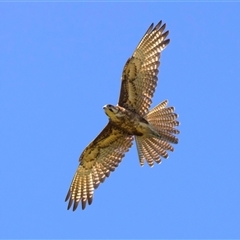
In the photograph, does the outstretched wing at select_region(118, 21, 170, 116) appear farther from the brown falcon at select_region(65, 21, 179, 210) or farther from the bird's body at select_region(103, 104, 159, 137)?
the bird's body at select_region(103, 104, 159, 137)

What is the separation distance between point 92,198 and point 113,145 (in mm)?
1114

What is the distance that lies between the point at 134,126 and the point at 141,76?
956 mm

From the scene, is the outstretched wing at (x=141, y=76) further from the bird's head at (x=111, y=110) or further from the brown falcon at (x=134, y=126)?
the bird's head at (x=111, y=110)

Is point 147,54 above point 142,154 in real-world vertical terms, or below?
above

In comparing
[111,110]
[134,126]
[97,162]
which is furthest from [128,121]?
[97,162]

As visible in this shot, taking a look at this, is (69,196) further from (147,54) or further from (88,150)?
(147,54)

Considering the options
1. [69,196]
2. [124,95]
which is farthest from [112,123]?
[69,196]

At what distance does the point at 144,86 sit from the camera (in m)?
18.6

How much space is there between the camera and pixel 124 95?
18.6 m

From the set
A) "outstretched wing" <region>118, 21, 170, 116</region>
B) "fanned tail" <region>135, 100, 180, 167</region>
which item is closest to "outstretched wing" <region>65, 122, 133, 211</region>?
"fanned tail" <region>135, 100, 180, 167</region>

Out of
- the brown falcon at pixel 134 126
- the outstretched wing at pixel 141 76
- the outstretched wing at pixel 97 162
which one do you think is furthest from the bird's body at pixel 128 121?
the outstretched wing at pixel 97 162

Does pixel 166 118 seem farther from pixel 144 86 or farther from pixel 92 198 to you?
pixel 92 198

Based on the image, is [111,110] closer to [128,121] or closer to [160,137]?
[128,121]

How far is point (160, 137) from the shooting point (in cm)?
1867
